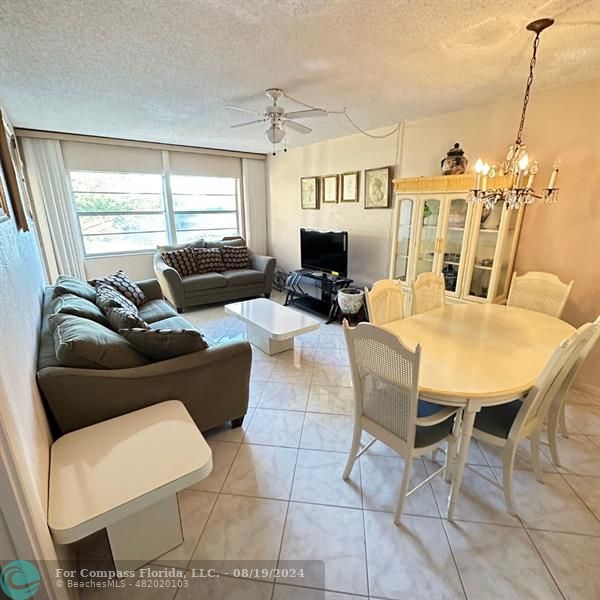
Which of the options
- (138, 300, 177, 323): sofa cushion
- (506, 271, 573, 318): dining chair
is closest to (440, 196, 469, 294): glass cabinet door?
(506, 271, 573, 318): dining chair

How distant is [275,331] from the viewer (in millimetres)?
2832

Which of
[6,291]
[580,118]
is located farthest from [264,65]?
[580,118]

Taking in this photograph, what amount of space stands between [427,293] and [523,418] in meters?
1.22

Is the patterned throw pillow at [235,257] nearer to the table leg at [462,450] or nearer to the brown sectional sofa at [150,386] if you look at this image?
the brown sectional sofa at [150,386]

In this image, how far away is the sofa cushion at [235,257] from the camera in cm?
500

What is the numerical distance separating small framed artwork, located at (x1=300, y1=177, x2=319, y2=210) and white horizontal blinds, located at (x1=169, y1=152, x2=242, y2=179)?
4.54ft

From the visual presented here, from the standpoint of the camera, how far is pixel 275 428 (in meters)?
2.16

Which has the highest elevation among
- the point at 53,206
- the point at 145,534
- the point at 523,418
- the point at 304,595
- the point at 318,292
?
the point at 53,206

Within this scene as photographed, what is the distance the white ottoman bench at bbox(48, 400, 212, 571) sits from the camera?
42.5 inches

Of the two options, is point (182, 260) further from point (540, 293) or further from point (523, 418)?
point (523, 418)

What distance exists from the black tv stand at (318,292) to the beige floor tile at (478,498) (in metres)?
2.43

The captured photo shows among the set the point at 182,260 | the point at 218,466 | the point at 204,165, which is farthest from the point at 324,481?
the point at 204,165

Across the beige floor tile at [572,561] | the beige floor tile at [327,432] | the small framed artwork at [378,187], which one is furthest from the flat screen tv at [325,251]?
the beige floor tile at [572,561]

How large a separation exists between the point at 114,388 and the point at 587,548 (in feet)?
7.56
